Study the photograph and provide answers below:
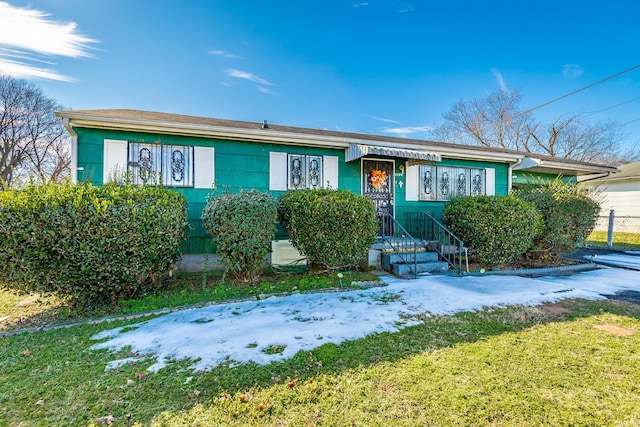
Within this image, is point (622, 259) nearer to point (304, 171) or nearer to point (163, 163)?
point (304, 171)

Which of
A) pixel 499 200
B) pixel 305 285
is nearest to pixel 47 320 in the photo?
pixel 305 285

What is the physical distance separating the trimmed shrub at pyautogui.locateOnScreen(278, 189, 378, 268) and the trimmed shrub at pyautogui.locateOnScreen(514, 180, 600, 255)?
4.40m

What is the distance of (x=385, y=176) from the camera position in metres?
7.79

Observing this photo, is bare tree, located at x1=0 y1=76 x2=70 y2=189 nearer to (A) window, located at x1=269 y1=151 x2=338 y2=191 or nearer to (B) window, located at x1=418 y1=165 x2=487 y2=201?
(A) window, located at x1=269 y1=151 x2=338 y2=191

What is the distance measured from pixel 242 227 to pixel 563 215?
7.08 meters

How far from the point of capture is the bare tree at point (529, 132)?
23.4 metres

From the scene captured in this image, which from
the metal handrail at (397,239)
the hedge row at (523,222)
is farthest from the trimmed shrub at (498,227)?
the metal handrail at (397,239)

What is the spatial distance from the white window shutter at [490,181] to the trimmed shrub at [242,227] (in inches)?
269

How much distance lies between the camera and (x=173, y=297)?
14.8 feet

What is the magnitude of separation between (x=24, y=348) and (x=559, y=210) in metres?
9.33

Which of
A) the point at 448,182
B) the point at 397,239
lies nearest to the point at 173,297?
the point at 397,239

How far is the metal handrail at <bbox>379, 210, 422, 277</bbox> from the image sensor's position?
6250 millimetres

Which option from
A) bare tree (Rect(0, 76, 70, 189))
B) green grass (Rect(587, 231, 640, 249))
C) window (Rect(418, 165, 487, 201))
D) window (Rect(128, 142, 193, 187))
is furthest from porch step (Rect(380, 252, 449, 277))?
bare tree (Rect(0, 76, 70, 189))

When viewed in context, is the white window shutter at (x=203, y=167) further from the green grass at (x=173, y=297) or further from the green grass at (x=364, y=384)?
the green grass at (x=364, y=384)
